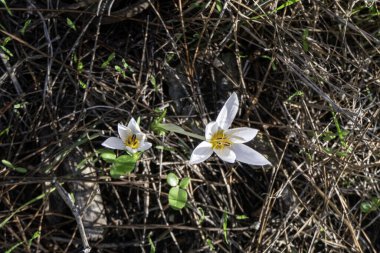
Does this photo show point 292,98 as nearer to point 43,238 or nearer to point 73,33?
point 73,33

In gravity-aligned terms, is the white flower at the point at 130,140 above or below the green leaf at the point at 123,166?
above

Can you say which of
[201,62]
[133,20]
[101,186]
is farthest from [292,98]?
[101,186]

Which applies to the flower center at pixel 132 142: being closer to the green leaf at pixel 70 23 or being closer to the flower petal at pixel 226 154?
the flower petal at pixel 226 154

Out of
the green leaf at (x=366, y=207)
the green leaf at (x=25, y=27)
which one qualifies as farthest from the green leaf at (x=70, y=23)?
the green leaf at (x=366, y=207)

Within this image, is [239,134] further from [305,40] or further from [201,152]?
[305,40]

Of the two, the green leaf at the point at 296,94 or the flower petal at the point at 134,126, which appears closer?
the flower petal at the point at 134,126

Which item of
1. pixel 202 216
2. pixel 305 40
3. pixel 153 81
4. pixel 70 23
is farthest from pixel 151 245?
pixel 305 40

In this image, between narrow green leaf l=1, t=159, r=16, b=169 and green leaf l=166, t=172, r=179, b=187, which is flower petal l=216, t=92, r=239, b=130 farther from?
narrow green leaf l=1, t=159, r=16, b=169
